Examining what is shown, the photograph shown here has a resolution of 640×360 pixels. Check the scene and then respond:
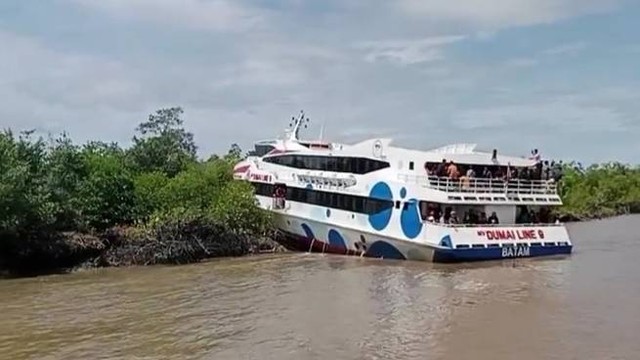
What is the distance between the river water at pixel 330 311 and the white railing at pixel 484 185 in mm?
2290

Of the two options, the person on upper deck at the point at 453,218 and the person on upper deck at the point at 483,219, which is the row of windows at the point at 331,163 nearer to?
the person on upper deck at the point at 453,218

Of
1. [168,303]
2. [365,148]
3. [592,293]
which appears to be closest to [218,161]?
[365,148]

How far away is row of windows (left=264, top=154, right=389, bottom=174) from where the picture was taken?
24141 mm

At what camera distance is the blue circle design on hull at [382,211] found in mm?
22823

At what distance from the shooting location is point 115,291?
17.6 m

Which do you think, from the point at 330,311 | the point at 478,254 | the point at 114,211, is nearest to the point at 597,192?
the point at 478,254

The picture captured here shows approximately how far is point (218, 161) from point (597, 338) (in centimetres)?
2024

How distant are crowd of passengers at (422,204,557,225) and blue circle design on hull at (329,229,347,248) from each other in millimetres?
3627

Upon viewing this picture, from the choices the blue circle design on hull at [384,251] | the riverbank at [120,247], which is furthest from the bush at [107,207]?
the blue circle design on hull at [384,251]

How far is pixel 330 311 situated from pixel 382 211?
328 inches

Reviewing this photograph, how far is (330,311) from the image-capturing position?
15000mm

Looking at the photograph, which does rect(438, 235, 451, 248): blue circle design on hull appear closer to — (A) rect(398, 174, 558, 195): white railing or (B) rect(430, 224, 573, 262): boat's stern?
(B) rect(430, 224, 573, 262): boat's stern

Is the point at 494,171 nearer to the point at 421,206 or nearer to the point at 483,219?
the point at 483,219

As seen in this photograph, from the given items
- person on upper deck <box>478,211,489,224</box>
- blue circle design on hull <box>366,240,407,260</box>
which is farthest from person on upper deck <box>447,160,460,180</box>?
blue circle design on hull <box>366,240,407,260</box>
